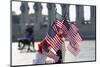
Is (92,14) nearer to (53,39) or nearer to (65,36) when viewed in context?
(65,36)

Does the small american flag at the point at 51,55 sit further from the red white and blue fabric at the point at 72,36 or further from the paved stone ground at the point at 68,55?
the red white and blue fabric at the point at 72,36

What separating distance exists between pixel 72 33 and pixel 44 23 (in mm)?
438

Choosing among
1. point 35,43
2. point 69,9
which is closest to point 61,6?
point 69,9

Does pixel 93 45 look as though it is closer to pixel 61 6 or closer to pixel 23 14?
pixel 61 6

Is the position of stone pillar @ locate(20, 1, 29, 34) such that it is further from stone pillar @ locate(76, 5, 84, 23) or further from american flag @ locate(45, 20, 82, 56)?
stone pillar @ locate(76, 5, 84, 23)

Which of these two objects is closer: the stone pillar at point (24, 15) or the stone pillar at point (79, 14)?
the stone pillar at point (24, 15)

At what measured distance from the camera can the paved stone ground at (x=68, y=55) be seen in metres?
3.21

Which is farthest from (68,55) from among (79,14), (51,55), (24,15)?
(24,15)

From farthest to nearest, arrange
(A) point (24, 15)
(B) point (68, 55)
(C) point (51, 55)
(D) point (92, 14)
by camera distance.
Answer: (D) point (92, 14), (B) point (68, 55), (C) point (51, 55), (A) point (24, 15)

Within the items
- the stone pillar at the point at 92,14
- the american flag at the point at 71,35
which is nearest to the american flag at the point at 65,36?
the american flag at the point at 71,35

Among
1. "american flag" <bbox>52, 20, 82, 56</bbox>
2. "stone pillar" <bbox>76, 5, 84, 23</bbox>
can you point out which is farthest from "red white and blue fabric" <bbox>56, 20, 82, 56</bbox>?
"stone pillar" <bbox>76, 5, 84, 23</bbox>

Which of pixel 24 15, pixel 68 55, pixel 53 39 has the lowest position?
pixel 68 55

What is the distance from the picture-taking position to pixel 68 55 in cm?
350

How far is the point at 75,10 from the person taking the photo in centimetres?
351
